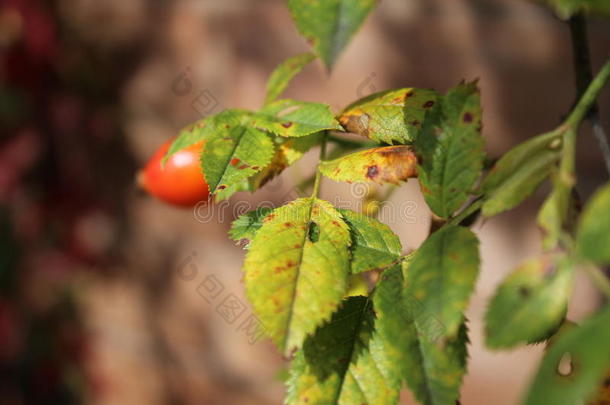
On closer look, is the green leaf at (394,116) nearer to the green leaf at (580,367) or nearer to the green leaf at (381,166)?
the green leaf at (381,166)

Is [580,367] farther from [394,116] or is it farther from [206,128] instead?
[206,128]

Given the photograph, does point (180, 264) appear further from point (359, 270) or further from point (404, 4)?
point (359, 270)

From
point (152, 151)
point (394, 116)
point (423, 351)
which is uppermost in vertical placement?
point (152, 151)

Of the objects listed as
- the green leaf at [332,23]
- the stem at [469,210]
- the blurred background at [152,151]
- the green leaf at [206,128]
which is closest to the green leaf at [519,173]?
the stem at [469,210]

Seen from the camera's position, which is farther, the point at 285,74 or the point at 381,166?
the point at 285,74

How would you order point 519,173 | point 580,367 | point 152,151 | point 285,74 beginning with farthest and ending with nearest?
1. point 152,151
2. point 285,74
3. point 519,173
4. point 580,367

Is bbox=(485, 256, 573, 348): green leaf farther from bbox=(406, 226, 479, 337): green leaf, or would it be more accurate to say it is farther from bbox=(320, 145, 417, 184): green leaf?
bbox=(320, 145, 417, 184): green leaf

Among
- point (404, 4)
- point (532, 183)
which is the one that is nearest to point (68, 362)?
point (404, 4)

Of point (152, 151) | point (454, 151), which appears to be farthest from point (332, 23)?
point (152, 151)
